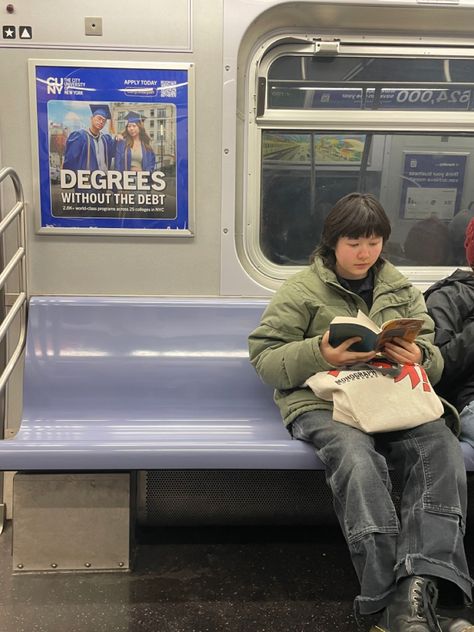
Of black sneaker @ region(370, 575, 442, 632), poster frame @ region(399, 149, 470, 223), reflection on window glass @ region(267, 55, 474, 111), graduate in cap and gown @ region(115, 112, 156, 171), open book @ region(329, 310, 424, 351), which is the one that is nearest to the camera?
black sneaker @ region(370, 575, 442, 632)

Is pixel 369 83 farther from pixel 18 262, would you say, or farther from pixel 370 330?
pixel 18 262

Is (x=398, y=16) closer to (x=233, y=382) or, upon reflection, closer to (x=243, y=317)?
(x=243, y=317)

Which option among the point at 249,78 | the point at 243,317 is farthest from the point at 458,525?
the point at 249,78

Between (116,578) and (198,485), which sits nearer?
(116,578)

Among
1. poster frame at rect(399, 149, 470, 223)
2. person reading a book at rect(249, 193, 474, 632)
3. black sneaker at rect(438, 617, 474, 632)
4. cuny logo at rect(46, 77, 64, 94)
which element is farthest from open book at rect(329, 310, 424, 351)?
cuny logo at rect(46, 77, 64, 94)

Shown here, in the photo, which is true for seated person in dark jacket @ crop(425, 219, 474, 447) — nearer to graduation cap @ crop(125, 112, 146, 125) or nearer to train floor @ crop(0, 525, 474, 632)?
train floor @ crop(0, 525, 474, 632)

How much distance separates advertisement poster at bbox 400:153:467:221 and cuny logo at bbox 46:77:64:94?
169 cm

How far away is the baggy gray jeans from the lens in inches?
65.6

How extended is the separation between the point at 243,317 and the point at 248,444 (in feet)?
2.67

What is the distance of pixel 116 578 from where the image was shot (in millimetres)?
2195

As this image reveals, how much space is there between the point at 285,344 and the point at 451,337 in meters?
0.67

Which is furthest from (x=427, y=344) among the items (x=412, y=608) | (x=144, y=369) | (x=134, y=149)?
(x=134, y=149)

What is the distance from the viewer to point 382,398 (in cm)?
188

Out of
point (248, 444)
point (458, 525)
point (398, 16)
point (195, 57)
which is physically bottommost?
point (458, 525)
